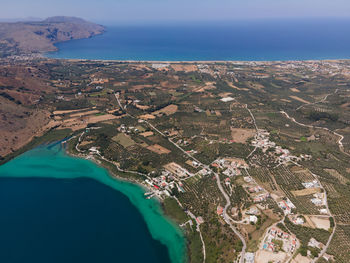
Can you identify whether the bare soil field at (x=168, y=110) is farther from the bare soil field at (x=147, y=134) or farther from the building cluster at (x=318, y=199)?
the building cluster at (x=318, y=199)

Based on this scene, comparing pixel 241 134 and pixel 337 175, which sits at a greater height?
pixel 241 134

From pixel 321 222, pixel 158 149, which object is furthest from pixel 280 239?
pixel 158 149

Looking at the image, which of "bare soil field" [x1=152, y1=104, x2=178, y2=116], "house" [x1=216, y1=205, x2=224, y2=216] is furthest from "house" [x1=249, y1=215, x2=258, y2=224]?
"bare soil field" [x1=152, y1=104, x2=178, y2=116]

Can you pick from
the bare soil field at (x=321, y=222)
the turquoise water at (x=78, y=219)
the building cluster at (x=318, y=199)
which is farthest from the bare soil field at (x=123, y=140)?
the bare soil field at (x=321, y=222)

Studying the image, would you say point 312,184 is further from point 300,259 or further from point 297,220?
point 300,259

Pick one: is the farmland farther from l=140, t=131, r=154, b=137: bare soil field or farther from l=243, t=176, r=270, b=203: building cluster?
l=140, t=131, r=154, b=137: bare soil field

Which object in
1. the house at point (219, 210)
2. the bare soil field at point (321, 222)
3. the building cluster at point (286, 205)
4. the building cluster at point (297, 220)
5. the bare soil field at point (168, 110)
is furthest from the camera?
the bare soil field at point (168, 110)
